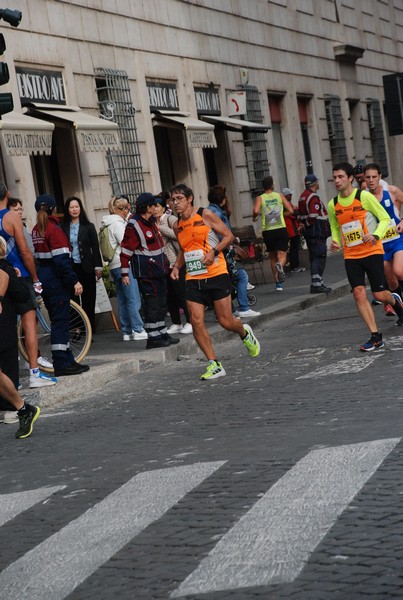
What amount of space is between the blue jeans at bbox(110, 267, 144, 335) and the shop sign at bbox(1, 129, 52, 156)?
2217 millimetres

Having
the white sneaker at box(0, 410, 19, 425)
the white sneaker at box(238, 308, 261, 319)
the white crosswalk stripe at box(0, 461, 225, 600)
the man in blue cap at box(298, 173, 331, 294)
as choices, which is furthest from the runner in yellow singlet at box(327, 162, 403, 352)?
the man in blue cap at box(298, 173, 331, 294)

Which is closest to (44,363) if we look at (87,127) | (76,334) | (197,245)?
(76,334)

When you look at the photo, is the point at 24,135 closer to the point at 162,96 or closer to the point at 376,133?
the point at 162,96

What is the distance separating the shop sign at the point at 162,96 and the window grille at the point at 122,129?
1084 millimetres

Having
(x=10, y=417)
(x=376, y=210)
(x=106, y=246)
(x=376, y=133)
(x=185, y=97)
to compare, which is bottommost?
(x=10, y=417)

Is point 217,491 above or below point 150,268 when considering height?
below

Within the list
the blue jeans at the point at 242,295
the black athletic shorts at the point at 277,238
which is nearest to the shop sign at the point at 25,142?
the blue jeans at the point at 242,295

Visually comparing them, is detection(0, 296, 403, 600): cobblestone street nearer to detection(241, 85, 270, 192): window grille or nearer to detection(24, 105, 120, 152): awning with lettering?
detection(24, 105, 120, 152): awning with lettering

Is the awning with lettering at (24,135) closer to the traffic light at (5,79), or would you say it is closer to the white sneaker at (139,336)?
the white sneaker at (139,336)

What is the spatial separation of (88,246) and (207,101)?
10.4 meters

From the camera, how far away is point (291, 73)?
31.0m

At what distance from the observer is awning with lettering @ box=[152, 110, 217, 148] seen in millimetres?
23084

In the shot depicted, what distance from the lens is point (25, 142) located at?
17.4 m

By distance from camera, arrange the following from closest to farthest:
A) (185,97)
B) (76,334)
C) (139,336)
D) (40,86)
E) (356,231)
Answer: (356,231) < (76,334) < (139,336) < (40,86) < (185,97)
